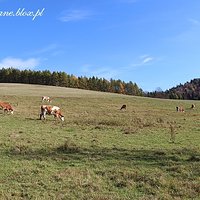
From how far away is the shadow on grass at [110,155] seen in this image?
14516 millimetres

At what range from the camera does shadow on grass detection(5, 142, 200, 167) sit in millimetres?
14516

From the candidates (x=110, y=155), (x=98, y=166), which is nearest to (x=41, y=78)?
(x=110, y=155)

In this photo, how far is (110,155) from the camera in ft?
51.4

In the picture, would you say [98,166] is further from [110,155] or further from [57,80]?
[57,80]

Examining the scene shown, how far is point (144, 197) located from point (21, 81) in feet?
378

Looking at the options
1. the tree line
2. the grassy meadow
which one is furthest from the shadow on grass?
the tree line

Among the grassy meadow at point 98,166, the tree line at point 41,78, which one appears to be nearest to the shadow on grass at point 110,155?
the grassy meadow at point 98,166

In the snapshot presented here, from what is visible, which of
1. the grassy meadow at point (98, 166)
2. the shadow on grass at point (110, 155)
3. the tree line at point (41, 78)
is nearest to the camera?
the grassy meadow at point (98, 166)

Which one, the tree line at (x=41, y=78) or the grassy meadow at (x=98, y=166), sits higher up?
the tree line at (x=41, y=78)

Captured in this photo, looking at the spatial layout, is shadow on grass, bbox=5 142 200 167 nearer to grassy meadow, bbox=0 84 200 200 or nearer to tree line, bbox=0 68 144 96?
grassy meadow, bbox=0 84 200 200

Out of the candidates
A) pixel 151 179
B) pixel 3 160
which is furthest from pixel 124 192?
pixel 3 160

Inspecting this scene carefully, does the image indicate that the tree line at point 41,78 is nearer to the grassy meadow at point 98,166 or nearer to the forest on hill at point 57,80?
the forest on hill at point 57,80

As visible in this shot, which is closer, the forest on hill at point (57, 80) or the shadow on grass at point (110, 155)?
the shadow on grass at point (110, 155)

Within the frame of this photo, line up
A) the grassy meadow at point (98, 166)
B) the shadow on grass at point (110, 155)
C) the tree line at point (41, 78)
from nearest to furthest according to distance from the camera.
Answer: the grassy meadow at point (98, 166), the shadow on grass at point (110, 155), the tree line at point (41, 78)
